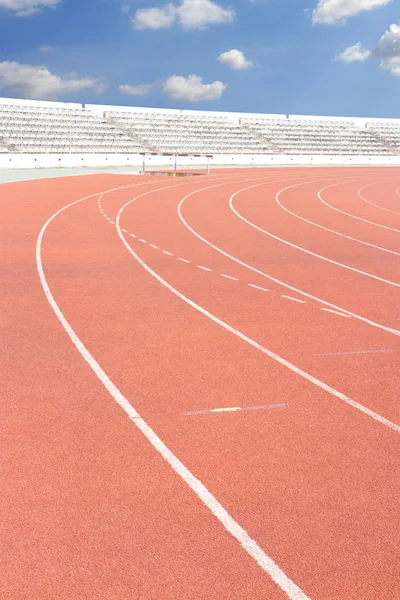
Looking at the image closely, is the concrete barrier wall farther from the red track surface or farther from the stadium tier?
the red track surface

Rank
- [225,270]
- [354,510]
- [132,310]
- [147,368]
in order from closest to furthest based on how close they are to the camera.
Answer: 1. [354,510]
2. [147,368]
3. [132,310]
4. [225,270]

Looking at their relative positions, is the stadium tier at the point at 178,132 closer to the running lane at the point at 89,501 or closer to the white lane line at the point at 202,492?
the running lane at the point at 89,501

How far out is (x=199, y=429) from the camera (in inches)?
189

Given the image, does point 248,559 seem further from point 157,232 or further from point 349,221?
point 349,221

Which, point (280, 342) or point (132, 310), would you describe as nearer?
point (280, 342)

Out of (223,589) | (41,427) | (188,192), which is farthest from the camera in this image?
(188,192)

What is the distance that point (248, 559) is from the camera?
327 centimetres

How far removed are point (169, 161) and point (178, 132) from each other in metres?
9.62

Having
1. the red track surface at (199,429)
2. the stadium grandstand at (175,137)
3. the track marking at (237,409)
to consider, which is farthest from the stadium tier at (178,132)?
the track marking at (237,409)

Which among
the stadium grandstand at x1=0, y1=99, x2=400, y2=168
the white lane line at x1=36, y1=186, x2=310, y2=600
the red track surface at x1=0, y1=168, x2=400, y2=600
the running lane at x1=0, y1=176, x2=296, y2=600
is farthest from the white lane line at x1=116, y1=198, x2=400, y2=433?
the stadium grandstand at x1=0, y1=99, x2=400, y2=168

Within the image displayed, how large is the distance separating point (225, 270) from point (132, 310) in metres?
3.09

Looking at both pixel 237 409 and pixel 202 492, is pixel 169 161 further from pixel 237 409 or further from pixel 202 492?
pixel 202 492

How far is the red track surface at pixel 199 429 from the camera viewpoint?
3219mm

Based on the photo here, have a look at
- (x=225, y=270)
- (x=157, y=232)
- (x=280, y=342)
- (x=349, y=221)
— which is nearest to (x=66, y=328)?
(x=280, y=342)
